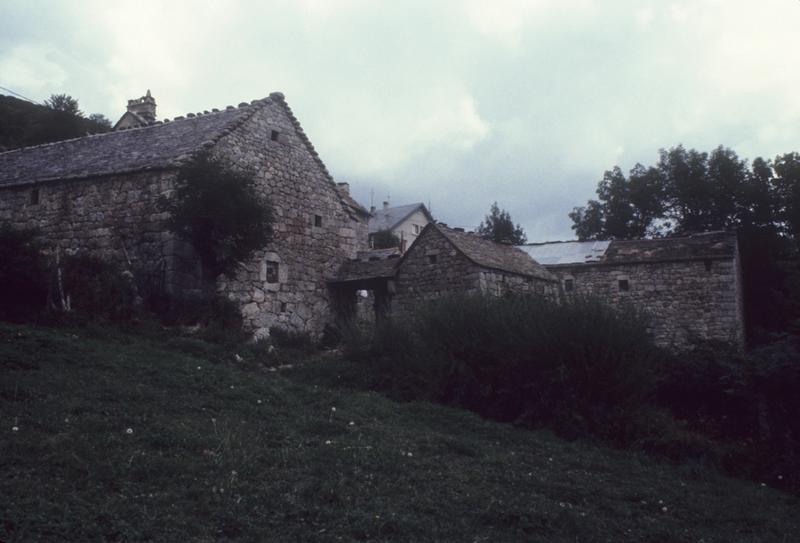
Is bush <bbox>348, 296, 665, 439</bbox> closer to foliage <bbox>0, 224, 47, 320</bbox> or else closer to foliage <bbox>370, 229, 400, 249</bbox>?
foliage <bbox>0, 224, 47, 320</bbox>

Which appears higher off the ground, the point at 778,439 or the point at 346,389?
the point at 346,389

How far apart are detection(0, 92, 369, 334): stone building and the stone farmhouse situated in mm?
28260

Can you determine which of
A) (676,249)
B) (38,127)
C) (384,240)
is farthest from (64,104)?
(676,249)

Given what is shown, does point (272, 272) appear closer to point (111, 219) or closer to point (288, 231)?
point (288, 231)

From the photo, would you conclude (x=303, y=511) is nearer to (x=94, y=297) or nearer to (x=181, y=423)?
(x=181, y=423)

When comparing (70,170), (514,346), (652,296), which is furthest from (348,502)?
(652,296)

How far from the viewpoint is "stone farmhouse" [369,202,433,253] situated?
168 feet

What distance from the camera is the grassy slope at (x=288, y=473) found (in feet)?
18.0

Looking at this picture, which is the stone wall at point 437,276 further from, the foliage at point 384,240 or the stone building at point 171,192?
the foliage at point 384,240

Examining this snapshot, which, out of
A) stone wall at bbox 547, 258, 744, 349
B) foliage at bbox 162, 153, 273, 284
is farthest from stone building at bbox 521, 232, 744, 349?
Answer: foliage at bbox 162, 153, 273, 284

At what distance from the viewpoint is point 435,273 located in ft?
63.2

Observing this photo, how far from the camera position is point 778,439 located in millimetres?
11031

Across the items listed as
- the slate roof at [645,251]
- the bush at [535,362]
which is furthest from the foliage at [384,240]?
the bush at [535,362]

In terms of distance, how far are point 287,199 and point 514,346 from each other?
10534 mm
